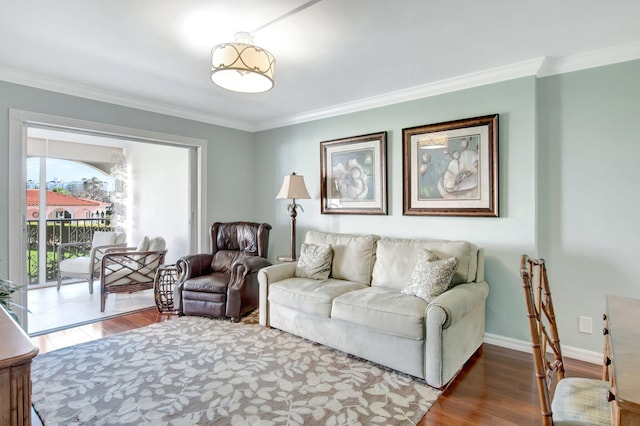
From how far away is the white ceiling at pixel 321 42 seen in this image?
6.79ft

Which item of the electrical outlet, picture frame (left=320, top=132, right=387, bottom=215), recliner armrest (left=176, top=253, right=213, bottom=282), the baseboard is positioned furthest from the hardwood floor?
picture frame (left=320, top=132, right=387, bottom=215)

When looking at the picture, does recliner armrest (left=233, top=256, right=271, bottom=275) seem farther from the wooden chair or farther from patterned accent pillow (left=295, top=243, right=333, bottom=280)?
the wooden chair

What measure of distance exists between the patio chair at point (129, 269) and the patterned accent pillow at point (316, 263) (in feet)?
6.93

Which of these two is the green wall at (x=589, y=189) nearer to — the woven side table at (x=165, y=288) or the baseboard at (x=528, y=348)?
the baseboard at (x=528, y=348)

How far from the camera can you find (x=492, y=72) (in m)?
3.02

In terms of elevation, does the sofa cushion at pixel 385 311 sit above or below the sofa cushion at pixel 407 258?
below

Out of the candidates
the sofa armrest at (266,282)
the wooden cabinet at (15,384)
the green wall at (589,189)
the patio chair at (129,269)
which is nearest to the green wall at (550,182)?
the green wall at (589,189)

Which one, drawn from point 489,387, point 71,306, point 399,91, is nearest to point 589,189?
point 489,387

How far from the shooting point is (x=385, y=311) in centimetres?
249

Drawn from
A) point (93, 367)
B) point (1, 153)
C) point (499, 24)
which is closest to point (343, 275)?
point (93, 367)

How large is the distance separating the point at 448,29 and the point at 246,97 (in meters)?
2.32

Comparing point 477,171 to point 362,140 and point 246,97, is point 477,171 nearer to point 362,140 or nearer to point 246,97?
point 362,140

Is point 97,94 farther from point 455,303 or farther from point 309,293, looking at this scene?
point 455,303

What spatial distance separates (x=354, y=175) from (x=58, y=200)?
4057 mm
